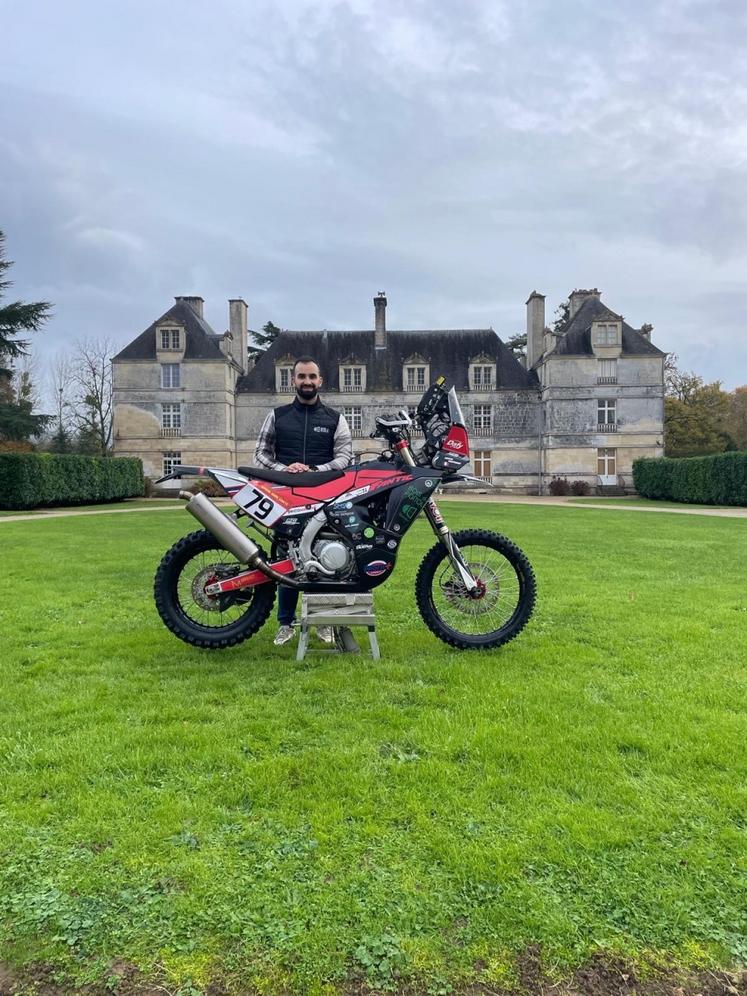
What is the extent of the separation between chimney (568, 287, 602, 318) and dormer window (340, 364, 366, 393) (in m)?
13.1

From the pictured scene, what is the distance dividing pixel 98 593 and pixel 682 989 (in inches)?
232

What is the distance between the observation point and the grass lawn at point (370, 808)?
1618mm

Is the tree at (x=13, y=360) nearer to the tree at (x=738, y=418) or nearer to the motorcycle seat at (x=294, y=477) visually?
the motorcycle seat at (x=294, y=477)

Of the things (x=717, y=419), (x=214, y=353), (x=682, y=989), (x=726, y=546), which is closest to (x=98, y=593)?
(x=682, y=989)

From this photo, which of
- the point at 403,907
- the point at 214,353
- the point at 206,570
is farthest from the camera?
the point at 214,353

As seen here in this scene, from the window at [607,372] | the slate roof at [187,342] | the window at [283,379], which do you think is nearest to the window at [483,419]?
the window at [607,372]

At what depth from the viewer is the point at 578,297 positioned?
3709 centimetres

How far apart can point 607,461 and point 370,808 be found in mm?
36514

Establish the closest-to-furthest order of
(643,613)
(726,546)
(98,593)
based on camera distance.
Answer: (643,613) < (98,593) < (726,546)

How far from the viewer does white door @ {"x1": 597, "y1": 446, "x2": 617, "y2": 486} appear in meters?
35.8

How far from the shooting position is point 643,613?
516 centimetres

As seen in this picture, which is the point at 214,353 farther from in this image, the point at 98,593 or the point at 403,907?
the point at 403,907

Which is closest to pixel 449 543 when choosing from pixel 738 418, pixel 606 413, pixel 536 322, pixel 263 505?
pixel 263 505

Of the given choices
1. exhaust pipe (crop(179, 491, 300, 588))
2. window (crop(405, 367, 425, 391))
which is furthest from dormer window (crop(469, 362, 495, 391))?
exhaust pipe (crop(179, 491, 300, 588))
